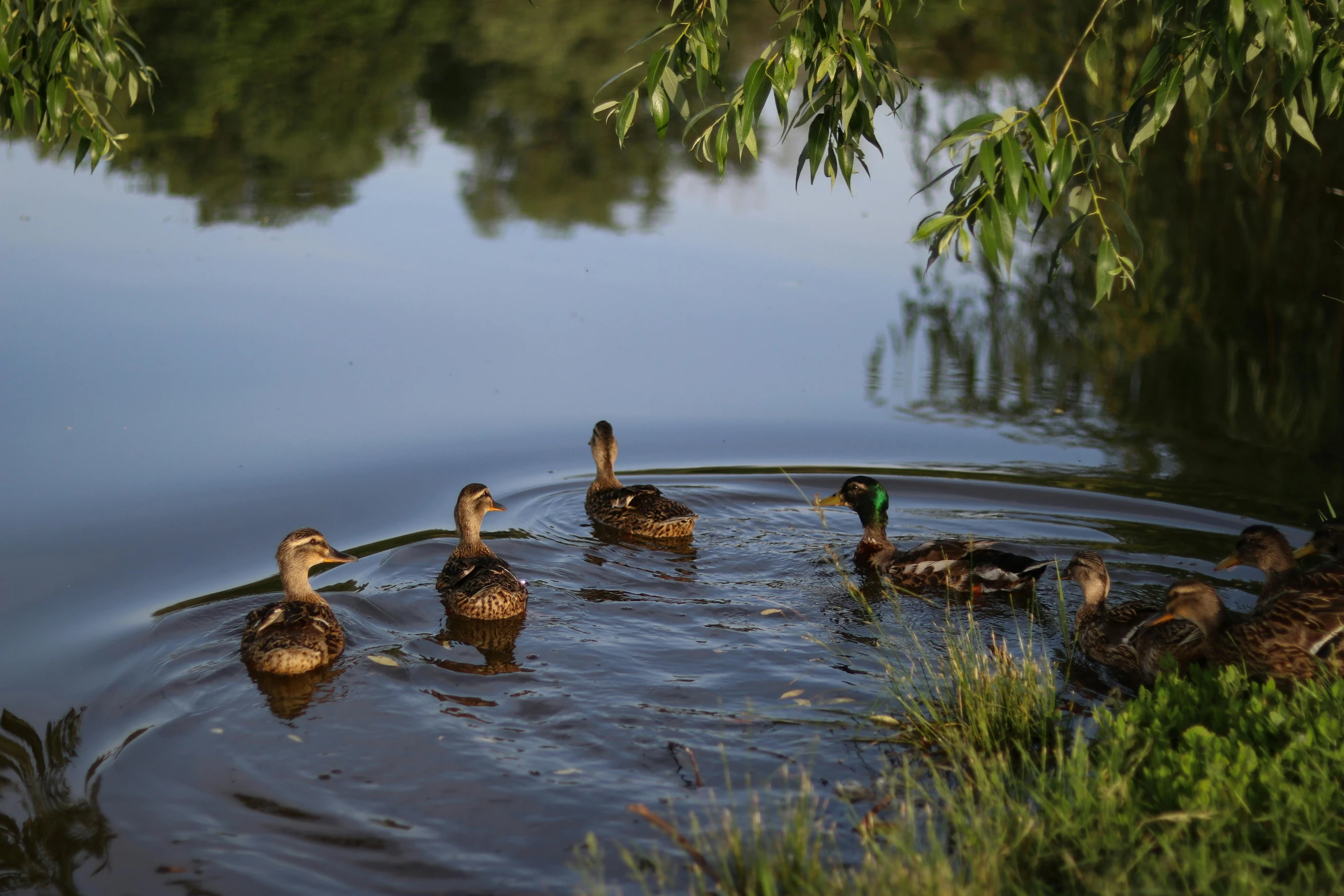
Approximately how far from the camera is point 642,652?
823 cm

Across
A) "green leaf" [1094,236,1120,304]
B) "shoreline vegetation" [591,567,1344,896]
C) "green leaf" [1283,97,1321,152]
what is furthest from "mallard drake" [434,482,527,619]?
"green leaf" [1283,97,1321,152]

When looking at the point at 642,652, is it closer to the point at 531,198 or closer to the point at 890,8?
the point at 890,8

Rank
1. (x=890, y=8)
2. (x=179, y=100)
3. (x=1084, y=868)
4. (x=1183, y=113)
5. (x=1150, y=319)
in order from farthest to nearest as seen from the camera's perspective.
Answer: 1. (x=179, y=100)
2. (x=1183, y=113)
3. (x=1150, y=319)
4. (x=890, y=8)
5. (x=1084, y=868)

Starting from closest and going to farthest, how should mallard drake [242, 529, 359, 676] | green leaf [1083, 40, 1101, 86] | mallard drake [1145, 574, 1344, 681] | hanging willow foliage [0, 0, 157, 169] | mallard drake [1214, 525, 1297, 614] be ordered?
1. green leaf [1083, 40, 1101, 86]
2. mallard drake [1145, 574, 1344, 681]
3. hanging willow foliage [0, 0, 157, 169]
4. mallard drake [242, 529, 359, 676]
5. mallard drake [1214, 525, 1297, 614]

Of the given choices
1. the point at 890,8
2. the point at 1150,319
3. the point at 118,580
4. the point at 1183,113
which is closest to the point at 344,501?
the point at 118,580

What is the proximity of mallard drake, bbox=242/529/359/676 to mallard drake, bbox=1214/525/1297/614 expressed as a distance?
19.5 ft

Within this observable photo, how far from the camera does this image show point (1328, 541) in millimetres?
9164

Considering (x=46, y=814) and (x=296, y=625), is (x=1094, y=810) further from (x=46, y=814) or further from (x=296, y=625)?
(x=46, y=814)

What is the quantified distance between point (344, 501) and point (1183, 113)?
41.6 ft

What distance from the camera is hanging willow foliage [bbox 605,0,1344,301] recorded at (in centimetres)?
586

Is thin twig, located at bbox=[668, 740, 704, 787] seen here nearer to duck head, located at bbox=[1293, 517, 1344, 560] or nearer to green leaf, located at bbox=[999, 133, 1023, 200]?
green leaf, located at bbox=[999, 133, 1023, 200]

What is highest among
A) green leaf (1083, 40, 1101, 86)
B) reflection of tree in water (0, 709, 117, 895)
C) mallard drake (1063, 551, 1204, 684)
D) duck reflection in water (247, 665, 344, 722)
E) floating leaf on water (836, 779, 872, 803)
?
green leaf (1083, 40, 1101, 86)

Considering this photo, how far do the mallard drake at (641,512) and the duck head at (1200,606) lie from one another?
4152 millimetres

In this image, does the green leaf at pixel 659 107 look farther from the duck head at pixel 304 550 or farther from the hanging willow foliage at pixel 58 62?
the duck head at pixel 304 550
